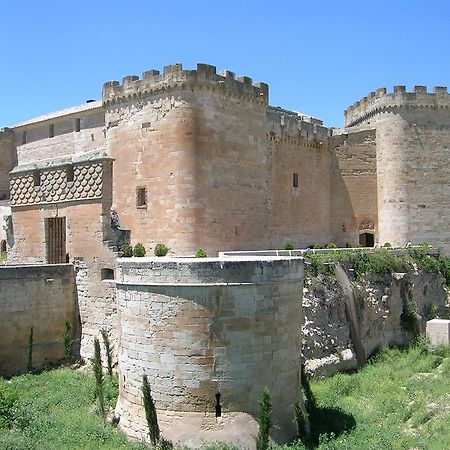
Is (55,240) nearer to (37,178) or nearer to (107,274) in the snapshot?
(37,178)

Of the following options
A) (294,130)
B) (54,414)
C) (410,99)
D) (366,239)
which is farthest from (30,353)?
(410,99)

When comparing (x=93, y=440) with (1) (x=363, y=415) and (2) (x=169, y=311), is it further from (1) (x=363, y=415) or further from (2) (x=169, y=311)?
(1) (x=363, y=415)

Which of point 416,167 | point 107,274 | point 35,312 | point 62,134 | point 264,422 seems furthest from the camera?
point 416,167

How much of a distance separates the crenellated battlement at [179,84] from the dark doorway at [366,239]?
10315 mm

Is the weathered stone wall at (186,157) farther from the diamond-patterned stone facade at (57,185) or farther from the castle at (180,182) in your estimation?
the diamond-patterned stone facade at (57,185)

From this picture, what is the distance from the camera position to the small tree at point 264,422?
11492 millimetres

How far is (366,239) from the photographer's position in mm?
28984

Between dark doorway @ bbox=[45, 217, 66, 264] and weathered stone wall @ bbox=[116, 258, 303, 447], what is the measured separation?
380 inches

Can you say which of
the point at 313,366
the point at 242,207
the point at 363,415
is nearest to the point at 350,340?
the point at 313,366

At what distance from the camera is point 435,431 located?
14.1 meters

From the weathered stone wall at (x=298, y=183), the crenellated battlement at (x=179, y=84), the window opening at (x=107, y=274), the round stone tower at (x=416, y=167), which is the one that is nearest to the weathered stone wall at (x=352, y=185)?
the weathered stone wall at (x=298, y=183)

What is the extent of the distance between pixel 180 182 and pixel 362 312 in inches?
314

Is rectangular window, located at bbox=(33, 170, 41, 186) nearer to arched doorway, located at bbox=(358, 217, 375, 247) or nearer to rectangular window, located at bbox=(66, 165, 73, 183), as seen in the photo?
rectangular window, located at bbox=(66, 165, 73, 183)

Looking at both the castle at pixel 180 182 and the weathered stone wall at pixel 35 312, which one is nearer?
the weathered stone wall at pixel 35 312
